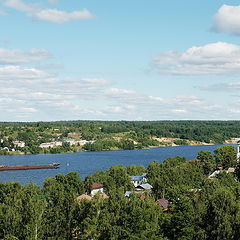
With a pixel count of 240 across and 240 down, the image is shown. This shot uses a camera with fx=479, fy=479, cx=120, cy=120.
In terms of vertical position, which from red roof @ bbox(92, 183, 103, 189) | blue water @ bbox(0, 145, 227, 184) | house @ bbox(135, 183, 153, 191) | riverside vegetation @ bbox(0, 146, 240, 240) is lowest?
blue water @ bbox(0, 145, 227, 184)

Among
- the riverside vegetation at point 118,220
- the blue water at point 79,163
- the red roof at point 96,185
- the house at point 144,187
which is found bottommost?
the blue water at point 79,163

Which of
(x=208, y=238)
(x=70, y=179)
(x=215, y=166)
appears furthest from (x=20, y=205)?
(x=215, y=166)

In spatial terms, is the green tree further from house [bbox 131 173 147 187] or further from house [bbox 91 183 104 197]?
house [bbox 91 183 104 197]

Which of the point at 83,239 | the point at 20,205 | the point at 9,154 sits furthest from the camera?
the point at 9,154

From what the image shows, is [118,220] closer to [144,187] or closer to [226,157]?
[144,187]

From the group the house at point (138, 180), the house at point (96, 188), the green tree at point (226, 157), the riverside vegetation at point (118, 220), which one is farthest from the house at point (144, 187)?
the riverside vegetation at point (118, 220)

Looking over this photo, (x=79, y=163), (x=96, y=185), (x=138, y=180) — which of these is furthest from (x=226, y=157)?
(x=79, y=163)

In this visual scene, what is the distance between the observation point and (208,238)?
3089 cm

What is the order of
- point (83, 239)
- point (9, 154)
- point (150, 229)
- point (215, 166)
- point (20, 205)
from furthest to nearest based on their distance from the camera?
point (9, 154)
point (215, 166)
point (20, 205)
point (83, 239)
point (150, 229)

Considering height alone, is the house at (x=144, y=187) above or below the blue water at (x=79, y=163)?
above

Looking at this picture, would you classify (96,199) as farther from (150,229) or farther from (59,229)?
(150,229)

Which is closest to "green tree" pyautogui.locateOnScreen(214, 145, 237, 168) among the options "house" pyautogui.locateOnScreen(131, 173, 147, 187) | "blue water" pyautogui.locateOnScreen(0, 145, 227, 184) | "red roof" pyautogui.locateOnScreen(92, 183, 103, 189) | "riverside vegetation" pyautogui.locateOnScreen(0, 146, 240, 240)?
"house" pyautogui.locateOnScreen(131, 173, 147, 187)

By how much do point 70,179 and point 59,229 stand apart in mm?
32199

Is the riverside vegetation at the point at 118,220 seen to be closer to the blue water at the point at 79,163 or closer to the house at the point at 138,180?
the house at the point at 138,180
